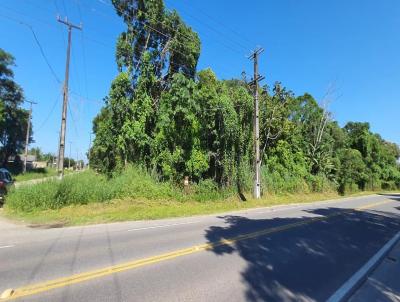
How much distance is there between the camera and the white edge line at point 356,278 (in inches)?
221

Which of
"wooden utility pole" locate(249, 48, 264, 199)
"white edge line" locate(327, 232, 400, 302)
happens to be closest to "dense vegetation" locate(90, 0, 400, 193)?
"wooden utility pole" locate(249, 48, 264, 199)

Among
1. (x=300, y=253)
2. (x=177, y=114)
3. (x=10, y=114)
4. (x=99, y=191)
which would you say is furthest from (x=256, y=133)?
(x=10, y=114)

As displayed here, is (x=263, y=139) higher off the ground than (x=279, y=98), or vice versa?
(x=279, y=98)

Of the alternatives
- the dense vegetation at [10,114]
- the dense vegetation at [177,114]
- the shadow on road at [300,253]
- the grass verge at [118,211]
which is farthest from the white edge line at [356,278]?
the dense vegetation at [10,114]

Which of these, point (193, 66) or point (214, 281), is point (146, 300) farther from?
point (193, 66)

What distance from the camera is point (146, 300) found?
5.15m

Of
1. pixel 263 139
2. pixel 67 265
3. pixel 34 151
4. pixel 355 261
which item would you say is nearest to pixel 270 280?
pixel 355 261

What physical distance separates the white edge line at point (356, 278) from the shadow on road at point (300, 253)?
0.17 meters

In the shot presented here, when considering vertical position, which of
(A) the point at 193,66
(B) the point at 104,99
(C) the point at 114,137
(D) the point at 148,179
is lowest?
(D) the point at 148,179

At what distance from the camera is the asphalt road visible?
5617mm

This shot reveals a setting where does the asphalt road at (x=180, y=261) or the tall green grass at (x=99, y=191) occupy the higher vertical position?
the tall green grass at (x=99, y=191)

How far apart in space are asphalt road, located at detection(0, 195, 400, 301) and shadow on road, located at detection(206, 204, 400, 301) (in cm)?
2

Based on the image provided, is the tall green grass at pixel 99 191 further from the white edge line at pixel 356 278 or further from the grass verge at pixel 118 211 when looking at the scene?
the white edge line at pixel 356 278

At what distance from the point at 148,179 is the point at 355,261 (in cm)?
1458
